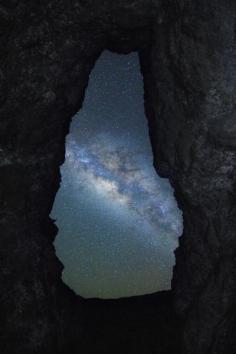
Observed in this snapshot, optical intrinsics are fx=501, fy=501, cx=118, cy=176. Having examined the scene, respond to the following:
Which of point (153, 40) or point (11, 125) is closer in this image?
point (11, 125)

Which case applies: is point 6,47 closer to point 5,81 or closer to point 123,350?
point 5,81

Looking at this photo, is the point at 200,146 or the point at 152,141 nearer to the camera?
the point at 200,146

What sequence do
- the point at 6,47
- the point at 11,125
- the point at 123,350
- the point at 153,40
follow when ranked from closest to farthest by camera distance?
the point at 6,47, the point at 11,125, the point at 153,40, the point at 123,350

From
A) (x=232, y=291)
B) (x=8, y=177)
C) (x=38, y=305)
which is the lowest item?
(x=38, y=305)

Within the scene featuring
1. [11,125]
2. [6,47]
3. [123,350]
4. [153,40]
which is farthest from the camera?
[123,350]

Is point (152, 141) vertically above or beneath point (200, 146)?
beneath

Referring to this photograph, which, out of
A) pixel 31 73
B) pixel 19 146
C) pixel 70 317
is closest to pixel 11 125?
pixel 19 146

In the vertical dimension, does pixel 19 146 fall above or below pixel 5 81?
A: below
